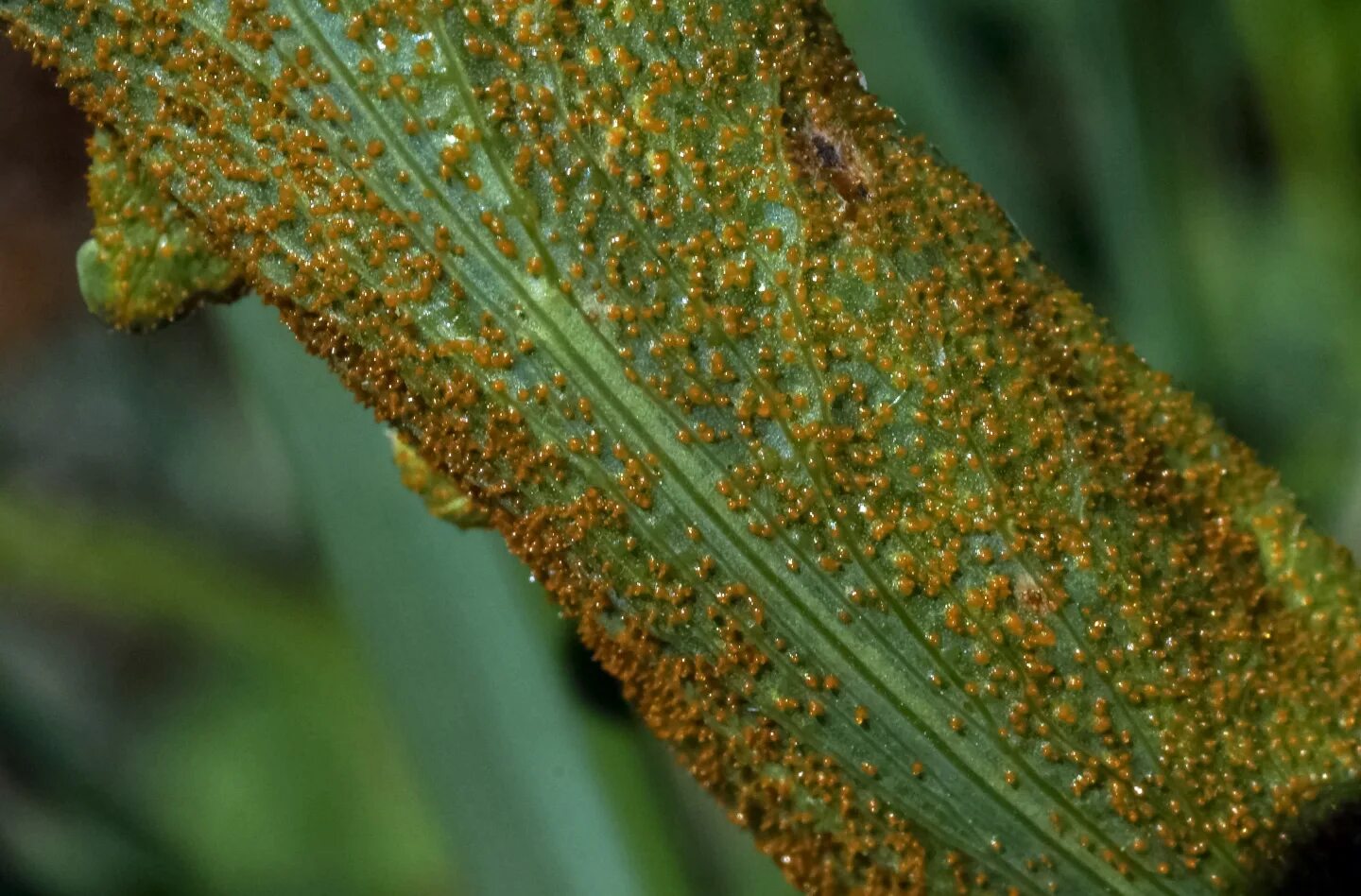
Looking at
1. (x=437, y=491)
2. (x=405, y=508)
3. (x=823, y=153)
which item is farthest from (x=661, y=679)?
(x=405, y=508)

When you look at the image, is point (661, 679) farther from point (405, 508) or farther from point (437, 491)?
point (405, 508)

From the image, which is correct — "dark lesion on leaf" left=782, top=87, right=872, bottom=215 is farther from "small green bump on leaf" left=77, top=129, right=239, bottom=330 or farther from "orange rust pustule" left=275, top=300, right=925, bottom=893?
"small green bump on leaf" left=77, top=129, right=239, bottom=330

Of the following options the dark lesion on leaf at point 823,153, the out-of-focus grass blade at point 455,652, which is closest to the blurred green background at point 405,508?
the out-of-focus grass blade at point 455,652

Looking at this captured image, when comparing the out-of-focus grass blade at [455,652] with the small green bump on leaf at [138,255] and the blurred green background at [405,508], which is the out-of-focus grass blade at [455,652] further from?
the small green bump on leaf at [138,255]

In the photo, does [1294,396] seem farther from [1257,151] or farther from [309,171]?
[309,171]

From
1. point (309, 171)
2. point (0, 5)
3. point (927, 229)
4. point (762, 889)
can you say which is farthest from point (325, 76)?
point (762, 889)

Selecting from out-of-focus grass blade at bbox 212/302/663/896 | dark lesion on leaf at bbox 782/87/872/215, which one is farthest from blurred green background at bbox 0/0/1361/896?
dark lesion on leaf at bbox 782/87/872/215
